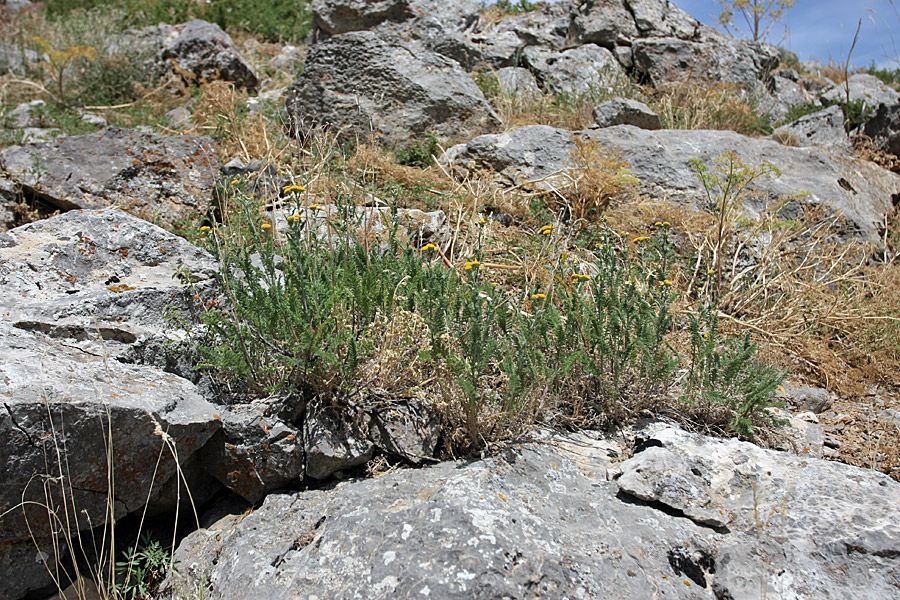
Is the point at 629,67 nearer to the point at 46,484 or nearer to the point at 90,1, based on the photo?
the point at 46,484

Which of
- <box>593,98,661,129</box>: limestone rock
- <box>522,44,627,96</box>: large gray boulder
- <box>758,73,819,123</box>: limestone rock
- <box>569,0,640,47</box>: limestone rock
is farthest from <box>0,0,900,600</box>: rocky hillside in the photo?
<box>569,0,640,47</box>: limestone rock

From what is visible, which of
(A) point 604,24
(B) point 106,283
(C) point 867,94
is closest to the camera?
(B) point 106,283

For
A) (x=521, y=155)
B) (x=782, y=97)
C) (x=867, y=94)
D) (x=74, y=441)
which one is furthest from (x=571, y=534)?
(x=782, y=97)

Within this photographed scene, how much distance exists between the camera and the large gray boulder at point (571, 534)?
7.33ft

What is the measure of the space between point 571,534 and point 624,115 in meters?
6.03

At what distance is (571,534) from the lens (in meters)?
2.45

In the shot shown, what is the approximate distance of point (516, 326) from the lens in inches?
A: 130

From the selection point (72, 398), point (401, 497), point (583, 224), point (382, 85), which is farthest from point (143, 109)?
point (401, 497)

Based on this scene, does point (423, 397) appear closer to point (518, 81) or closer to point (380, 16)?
point (380, 16)

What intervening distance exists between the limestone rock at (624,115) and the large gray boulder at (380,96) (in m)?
1.29

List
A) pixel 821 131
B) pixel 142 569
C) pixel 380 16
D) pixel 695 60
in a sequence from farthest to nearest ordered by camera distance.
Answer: pixel 695 60
pixel 821 131
pixel 380 16
pixel 142 569

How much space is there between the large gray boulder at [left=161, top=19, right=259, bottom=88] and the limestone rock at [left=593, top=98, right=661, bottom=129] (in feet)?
16.9

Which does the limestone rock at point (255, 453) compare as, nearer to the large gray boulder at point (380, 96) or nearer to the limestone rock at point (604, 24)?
the large gray boulder at point (380, 96)

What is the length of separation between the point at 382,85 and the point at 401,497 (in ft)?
17.7
